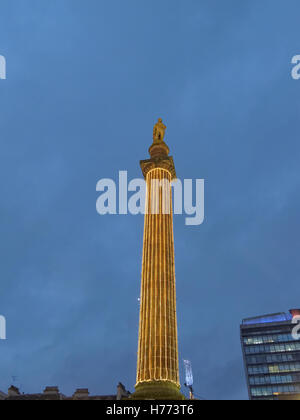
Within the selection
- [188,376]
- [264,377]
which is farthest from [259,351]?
[188,376]

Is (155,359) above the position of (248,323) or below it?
below

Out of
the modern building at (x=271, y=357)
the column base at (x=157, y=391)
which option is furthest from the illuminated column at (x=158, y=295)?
the modern building at (x=271, y=357)

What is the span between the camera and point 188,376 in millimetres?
72312

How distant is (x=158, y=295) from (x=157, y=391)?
10.2 metres

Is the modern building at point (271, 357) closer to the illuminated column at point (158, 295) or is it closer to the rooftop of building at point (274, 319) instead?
the rooftop of building at point (274, 319)

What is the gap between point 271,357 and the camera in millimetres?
109562

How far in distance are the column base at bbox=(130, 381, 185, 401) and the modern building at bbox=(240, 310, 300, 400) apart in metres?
75.2

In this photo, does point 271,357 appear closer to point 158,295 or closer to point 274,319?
point 274,319

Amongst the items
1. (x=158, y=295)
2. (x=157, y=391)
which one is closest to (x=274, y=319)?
(x=158, y=295)

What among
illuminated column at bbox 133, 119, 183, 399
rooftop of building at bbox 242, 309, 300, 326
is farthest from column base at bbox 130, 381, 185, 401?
rooftop of building at bbox 242, 309, 300, 326

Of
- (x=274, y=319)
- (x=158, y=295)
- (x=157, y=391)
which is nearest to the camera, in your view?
(x=157, y=391)

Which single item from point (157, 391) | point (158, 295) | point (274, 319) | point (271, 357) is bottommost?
point (157, 391)
